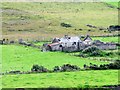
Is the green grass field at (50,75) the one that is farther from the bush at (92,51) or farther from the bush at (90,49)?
the bush at (90,49)

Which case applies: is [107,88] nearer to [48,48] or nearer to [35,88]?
[35,88]

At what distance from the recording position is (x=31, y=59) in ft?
184

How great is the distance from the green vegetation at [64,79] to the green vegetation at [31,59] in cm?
552

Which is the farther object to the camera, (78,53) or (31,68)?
(78,53)

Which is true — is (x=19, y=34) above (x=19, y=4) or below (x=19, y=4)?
below

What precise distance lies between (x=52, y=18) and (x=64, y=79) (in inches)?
2587

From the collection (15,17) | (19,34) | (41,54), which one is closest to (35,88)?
(41,54)

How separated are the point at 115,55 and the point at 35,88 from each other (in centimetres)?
2397

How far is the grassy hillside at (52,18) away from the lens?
3514 inches

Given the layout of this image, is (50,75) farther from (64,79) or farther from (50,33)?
(50,33)

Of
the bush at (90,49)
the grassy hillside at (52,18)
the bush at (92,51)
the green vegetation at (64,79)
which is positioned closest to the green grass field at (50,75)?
the green vegetation at (64,79)

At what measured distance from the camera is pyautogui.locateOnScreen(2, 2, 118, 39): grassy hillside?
8925 centimetres

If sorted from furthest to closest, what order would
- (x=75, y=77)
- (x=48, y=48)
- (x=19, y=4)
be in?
(x=19, y=4) → (x=48, y=48) → (x=75, y=77)

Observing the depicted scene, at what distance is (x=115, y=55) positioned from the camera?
60.0 metres
